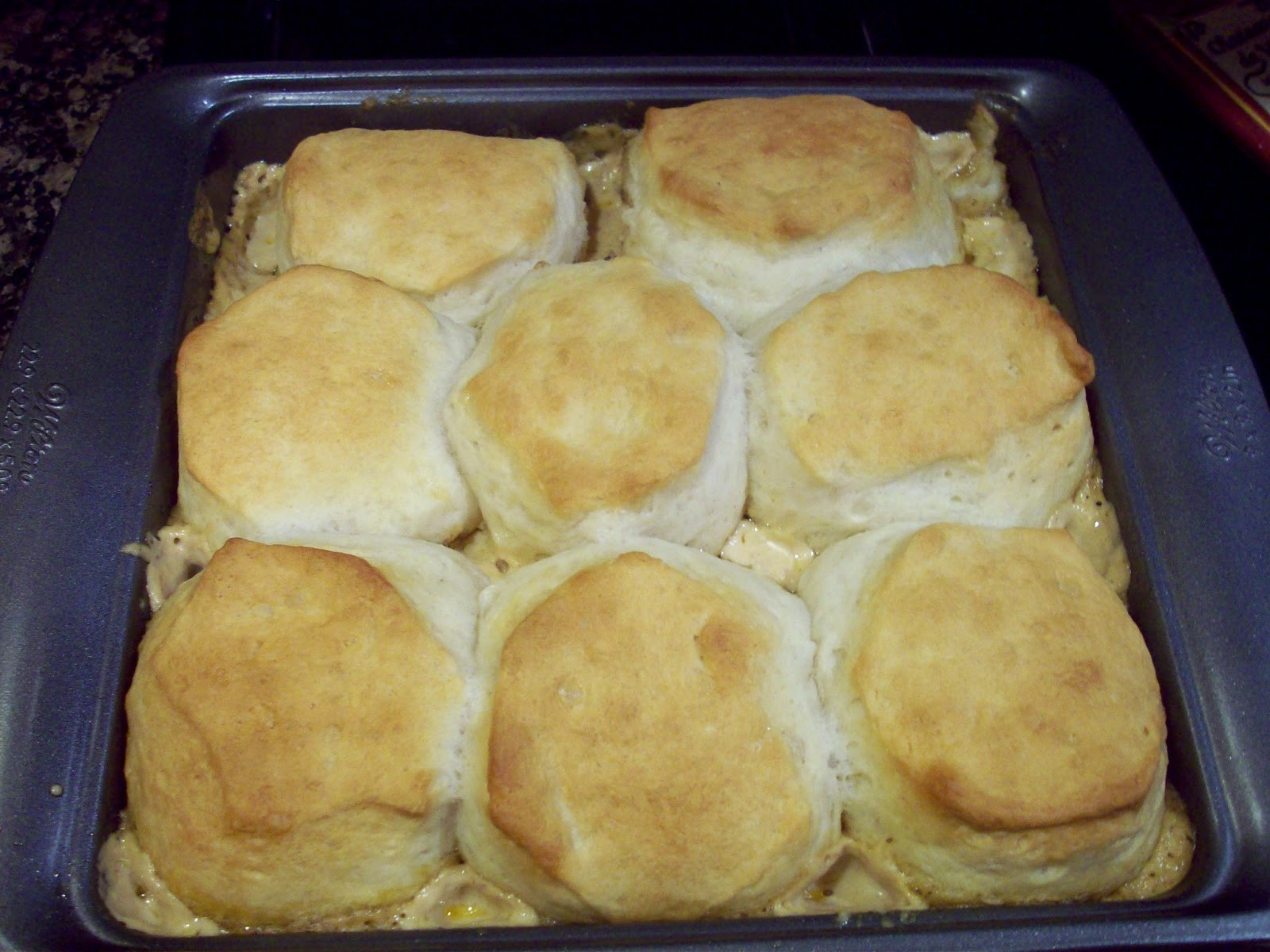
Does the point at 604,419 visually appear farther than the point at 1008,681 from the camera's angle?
Yes

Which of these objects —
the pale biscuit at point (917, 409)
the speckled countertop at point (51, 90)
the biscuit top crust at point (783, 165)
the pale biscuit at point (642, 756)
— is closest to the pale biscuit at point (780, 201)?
the biscuit top crust at point (783, 165)

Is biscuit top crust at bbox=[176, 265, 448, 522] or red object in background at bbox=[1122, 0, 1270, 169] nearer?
biscuit top crust at bbox=[176, 265, 448, 522]

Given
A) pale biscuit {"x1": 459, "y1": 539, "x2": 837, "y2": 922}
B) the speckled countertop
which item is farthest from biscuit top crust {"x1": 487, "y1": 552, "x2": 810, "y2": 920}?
the speckled countertop

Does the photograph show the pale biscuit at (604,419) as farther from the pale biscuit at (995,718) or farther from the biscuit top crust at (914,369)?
the pale biscuit at (995,718)

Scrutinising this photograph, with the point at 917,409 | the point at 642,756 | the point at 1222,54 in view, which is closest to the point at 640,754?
the point at 642,756

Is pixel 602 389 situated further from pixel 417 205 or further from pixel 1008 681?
pixel 1008 681

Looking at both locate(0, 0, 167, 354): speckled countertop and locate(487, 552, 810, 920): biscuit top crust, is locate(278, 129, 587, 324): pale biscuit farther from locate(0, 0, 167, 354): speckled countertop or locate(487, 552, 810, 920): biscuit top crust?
locate(0, 0, 167, 354): speckled countertop
